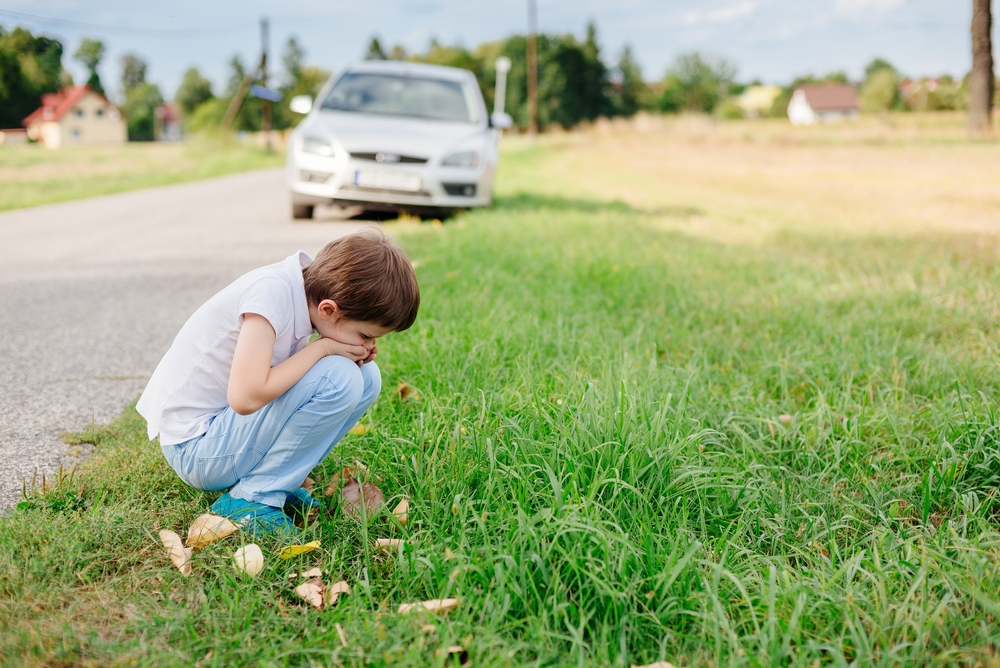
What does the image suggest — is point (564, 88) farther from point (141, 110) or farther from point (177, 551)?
point (177, 551)

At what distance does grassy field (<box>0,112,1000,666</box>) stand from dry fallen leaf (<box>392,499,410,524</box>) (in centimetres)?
2

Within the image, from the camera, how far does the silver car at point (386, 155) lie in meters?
6.76

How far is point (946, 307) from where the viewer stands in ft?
12.7

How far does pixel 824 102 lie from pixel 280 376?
357ft

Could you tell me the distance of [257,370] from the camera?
1665 mm

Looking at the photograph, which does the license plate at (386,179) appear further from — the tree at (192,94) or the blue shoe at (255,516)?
the tree at (192,94)

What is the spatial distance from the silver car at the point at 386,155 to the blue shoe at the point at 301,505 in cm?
514

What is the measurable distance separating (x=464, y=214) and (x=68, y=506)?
19.1 ft

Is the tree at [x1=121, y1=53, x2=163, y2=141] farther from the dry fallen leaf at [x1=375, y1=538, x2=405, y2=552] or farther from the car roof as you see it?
the dry fallen leaf at [x1=375, y1=538, x2=405, y2=552]

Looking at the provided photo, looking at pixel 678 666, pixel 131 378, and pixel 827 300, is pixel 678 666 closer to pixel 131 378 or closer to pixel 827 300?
pixel 131 378

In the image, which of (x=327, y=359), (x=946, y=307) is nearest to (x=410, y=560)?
(x=327, y=359)

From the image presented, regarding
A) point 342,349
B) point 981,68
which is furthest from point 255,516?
Answer: point 981,68

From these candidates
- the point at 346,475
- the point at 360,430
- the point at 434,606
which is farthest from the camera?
the point at 360,430

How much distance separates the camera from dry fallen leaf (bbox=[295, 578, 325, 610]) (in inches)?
60.5
